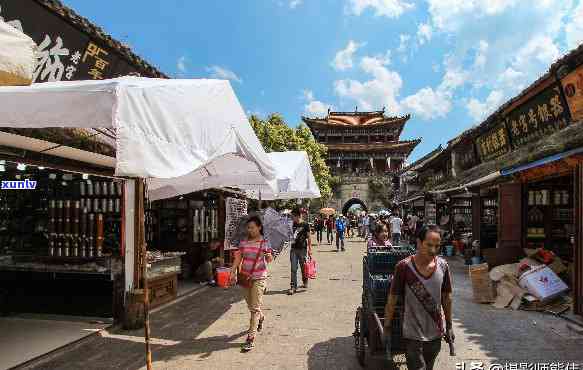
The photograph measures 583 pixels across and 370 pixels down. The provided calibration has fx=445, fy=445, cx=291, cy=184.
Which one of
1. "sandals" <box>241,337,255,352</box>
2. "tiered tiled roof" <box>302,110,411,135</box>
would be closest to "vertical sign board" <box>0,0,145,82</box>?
"sandals" <box>241,337,255,352</box>

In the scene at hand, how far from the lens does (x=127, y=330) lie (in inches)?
255

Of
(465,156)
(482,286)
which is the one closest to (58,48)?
(482,286)

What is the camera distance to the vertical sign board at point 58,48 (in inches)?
278

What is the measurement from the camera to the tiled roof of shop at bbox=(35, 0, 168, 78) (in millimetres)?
7477

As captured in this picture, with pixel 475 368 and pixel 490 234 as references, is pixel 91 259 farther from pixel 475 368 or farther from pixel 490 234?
pixel 490 234

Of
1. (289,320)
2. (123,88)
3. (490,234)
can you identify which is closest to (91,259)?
(289,320)

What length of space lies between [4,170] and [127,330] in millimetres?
3579

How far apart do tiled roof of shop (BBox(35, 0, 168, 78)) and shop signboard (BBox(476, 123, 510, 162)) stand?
9700 mm

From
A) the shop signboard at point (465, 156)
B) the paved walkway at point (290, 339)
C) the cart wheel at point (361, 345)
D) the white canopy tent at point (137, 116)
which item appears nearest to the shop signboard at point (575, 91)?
the paved walkway at point (290, 339)

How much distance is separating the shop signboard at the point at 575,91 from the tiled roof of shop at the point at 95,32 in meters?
8.68

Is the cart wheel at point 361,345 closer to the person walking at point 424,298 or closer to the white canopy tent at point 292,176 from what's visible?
the person walking at point 424,298

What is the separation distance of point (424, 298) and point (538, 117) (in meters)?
8.68

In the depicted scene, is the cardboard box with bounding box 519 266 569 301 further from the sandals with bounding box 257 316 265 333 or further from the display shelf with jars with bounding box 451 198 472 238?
the display shelf with jars with bounding box 451 198 472 238

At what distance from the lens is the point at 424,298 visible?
11.7ft
